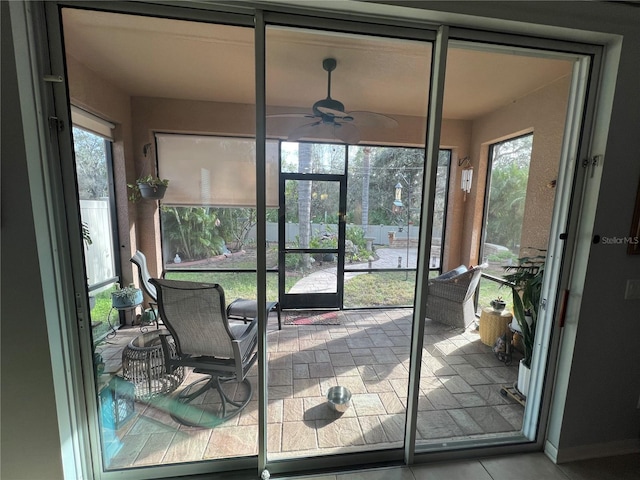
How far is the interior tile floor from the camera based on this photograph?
5.47 ft

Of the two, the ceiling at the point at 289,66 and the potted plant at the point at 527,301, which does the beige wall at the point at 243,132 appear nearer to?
the ceiling at the point at 289,66

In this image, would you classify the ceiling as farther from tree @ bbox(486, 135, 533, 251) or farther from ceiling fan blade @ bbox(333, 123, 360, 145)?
tree @ bbox(486, 135, 533, 251)

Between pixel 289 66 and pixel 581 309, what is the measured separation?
8.88 ft

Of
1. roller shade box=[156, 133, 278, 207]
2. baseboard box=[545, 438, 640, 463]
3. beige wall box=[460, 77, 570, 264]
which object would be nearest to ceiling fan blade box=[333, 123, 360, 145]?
roller shade box=[156, 133, 278, 207]

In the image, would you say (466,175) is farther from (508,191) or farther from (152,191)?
(152,191)

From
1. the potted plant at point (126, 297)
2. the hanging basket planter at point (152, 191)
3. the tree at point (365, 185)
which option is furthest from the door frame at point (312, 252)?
the potted plant at point (126, 297)

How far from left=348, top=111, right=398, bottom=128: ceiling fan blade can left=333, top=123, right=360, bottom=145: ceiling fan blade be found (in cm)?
7

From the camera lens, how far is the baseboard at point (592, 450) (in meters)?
1.64

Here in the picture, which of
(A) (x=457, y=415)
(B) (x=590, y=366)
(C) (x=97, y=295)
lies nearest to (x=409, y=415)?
(A) (x=457, y=415)

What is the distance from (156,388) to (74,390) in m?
0.75

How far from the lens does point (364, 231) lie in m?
3.39

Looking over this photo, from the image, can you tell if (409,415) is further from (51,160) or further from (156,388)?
(51,160)

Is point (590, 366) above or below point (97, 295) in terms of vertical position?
below

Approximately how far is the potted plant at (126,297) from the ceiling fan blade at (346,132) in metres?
2.29
